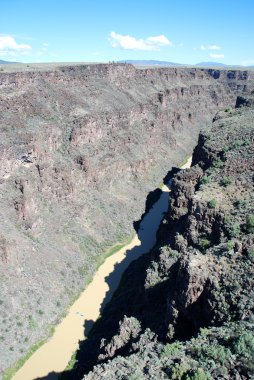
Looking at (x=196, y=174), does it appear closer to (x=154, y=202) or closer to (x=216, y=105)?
(x=154, y=202)

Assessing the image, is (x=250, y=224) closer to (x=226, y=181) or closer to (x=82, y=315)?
(x=226, y=181)

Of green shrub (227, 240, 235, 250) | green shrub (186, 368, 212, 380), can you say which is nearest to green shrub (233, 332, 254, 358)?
green shrub (186, 368, 212, 380)

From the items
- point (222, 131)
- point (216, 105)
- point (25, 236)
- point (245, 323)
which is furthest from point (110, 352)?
point (216, 105)

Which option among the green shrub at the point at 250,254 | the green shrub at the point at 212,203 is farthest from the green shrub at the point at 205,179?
the green shrub at the point at 250,254

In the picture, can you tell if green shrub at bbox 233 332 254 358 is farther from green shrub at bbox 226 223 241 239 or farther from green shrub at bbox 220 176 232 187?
green shrub at bbox 220 176 232 187

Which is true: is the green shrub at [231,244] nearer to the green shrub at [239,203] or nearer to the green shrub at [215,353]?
the green shrub at [239,203]

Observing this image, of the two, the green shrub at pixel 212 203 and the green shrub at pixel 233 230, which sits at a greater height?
the green shrub at pixel 212 203

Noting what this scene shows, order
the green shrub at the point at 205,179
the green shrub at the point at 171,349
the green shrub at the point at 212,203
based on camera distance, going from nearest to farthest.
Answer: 1. the green shrub at the point at 171,349
2. the green shrub at the point at 212,203
3. the green shrub at the point at 205,179
